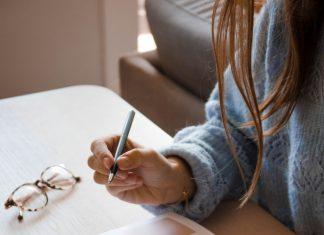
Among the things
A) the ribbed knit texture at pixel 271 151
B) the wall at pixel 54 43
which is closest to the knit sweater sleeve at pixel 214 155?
the ribbed knit texture at pixel 271 151

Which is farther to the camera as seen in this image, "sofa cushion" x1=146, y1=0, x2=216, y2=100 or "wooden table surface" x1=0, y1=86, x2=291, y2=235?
"sofa cushion" x1=146, y1=0, x2=216, y2=100

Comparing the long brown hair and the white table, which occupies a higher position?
the long brown hair

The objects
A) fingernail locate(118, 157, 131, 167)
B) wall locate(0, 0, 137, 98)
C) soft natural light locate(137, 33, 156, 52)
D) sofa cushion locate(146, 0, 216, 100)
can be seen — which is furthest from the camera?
soft natural light locate(137, 33, 156, 52)

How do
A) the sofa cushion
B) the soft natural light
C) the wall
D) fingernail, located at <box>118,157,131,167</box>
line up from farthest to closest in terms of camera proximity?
the soft natural light
the wall
the sofa cushion
fingernail, located at <box>118,157,131,167</box>

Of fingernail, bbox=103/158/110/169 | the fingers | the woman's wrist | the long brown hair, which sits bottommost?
the woman's wrist

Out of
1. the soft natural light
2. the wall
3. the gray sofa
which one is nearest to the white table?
the gray sofa

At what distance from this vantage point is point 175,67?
50.1 inches

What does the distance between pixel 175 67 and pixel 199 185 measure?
2.23 feet

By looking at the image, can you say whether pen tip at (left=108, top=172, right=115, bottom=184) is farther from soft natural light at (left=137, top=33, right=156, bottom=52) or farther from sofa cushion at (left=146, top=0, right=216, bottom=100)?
soft natural light at (left=137, top=33, right=156, bottom=52)

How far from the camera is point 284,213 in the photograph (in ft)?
2.28

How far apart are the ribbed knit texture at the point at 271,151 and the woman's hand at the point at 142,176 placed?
0.06ft

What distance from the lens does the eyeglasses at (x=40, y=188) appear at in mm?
626

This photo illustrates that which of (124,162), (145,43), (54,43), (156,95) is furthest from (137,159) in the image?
(145,43)

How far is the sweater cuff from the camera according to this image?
605mm
